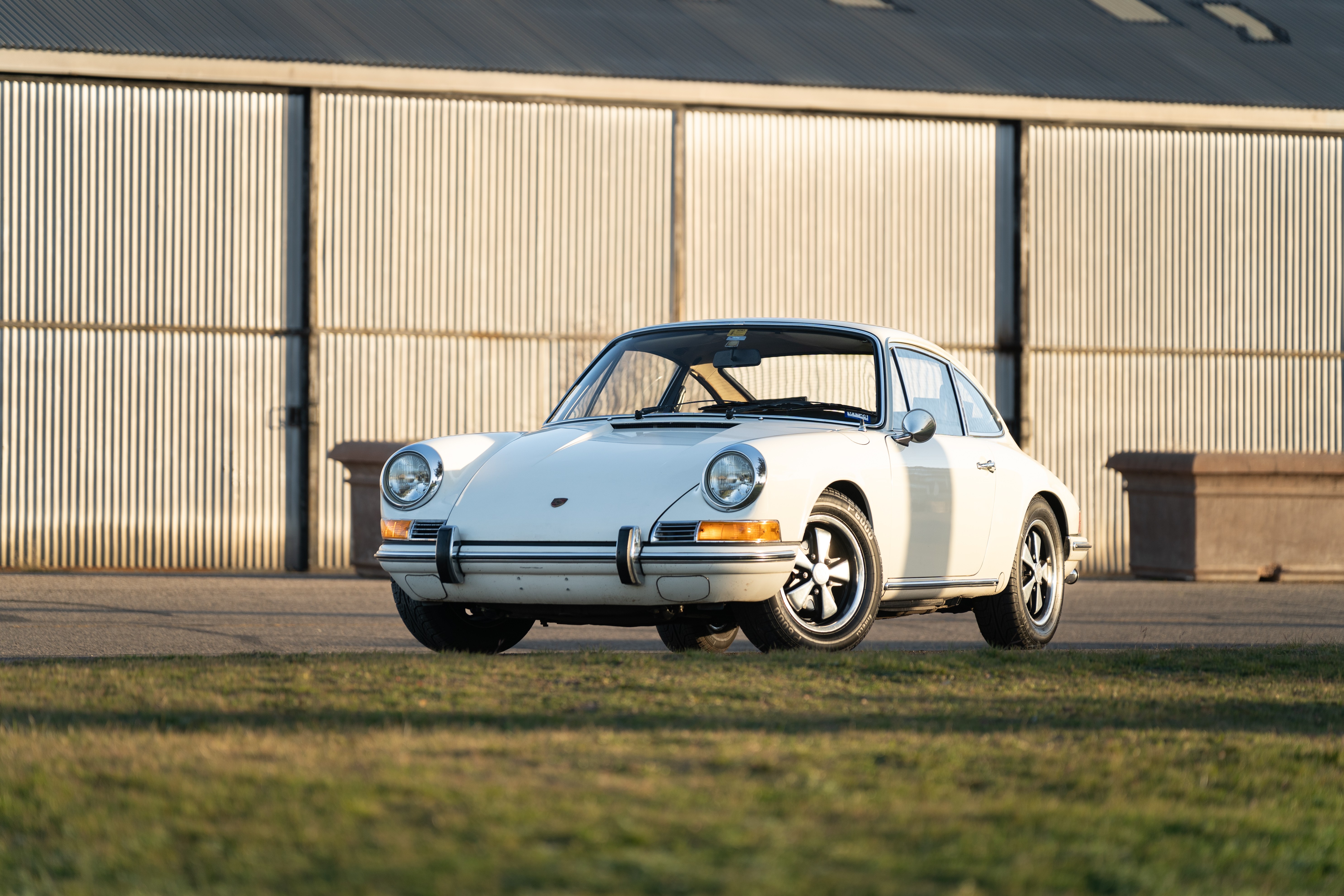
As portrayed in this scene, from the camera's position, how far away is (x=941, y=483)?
274 inches

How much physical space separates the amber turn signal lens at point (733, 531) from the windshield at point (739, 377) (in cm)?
111

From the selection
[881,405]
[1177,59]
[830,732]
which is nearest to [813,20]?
[1177,59]

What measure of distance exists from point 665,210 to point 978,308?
4.05m

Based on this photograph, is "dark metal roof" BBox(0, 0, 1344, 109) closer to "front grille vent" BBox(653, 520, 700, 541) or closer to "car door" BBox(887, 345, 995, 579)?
"car door" BBox(887, 345, 995, 579)

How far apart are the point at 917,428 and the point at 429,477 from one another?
6.87ft

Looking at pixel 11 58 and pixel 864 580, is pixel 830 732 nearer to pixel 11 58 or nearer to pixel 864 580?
pixel 864 580

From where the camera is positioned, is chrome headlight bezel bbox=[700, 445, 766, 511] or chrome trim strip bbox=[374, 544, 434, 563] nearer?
chrome headlight bezel bbox=[700, 445, 766, 511]

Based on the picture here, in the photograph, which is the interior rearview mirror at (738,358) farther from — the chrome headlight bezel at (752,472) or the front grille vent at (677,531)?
the front grille vent at (677,531)

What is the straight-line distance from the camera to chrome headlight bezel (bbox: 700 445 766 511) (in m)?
5.80

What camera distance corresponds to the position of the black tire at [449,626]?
6465 millimetres

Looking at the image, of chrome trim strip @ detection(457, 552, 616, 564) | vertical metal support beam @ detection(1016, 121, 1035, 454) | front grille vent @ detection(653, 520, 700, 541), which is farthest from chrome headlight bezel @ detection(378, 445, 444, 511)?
vertical metal support beam @ detection(1016, 121, 1035, 454)

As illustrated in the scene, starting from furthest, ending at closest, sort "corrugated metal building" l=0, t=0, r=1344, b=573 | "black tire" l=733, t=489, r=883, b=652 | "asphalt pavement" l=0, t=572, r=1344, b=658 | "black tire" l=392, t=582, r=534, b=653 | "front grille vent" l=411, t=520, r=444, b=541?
"corrugated metal building" l=0, t=0, r=1344, b=573, "asphalt pavement" l=0, t=572, r=1344, b=658, "black tire" l=392, t=582, r=534, b=653, "front grille vent" l=411, t=520, r=444, b=541, "black tire" l=733, t=489, r=883, b=652

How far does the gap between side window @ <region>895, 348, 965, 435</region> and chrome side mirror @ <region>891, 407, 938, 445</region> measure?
0.29m

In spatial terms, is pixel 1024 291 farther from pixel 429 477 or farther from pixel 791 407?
pixel 429 477
